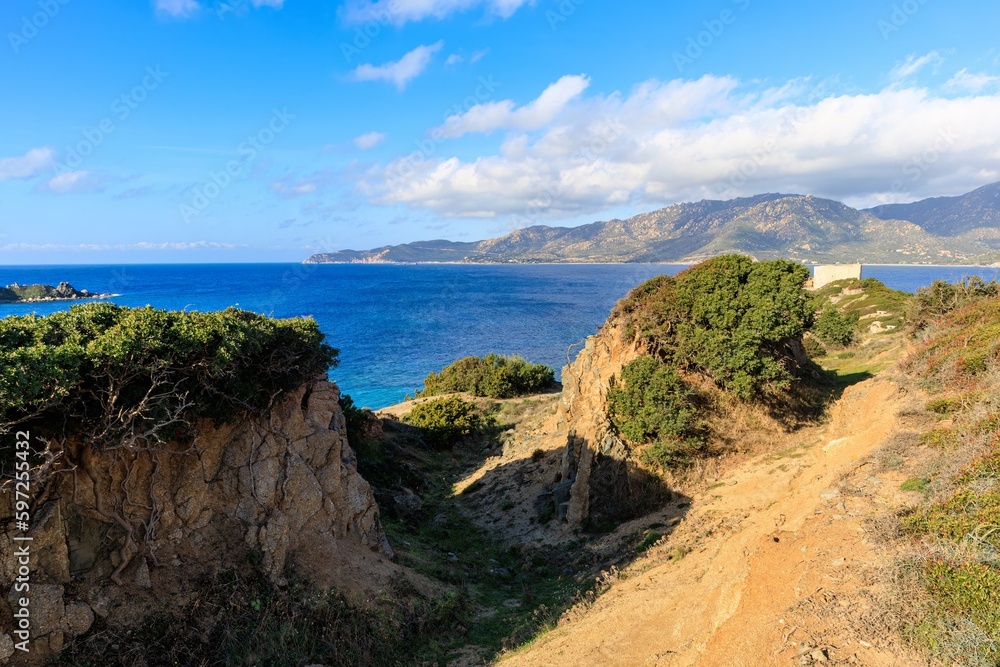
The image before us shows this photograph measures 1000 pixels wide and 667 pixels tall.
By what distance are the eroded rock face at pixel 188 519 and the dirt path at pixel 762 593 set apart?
5.64 metres

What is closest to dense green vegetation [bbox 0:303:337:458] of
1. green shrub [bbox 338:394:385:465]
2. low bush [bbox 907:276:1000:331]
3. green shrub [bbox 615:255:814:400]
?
green shrub [bbox 338:394:385:465]

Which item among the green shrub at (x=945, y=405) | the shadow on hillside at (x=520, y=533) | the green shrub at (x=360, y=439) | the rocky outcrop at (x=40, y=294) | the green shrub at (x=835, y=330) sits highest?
the rocky outcrop at (x=40, y=294)

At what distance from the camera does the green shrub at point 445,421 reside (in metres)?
31.2

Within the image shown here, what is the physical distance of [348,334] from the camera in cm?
7912

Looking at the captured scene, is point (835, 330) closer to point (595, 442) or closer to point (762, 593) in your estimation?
point (595, 442)

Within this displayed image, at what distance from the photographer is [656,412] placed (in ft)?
60.5

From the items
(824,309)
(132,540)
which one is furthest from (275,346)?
(824,309)

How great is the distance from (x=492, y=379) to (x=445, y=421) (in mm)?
8767

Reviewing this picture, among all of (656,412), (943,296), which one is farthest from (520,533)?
(943,296)

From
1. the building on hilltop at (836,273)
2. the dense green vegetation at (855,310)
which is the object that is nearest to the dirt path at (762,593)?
the dense green vegetation at (855,310)

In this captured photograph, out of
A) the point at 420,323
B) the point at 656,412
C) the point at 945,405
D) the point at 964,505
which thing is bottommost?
the point at 420,323

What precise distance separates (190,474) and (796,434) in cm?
1989

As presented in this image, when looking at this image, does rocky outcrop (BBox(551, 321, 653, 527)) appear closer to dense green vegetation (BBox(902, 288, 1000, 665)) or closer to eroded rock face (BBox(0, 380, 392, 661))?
eroded rock face (BBox(0, 380, 392, 661))

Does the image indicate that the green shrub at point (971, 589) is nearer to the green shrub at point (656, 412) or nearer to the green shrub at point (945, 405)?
the green shrub at point (945, 405)
